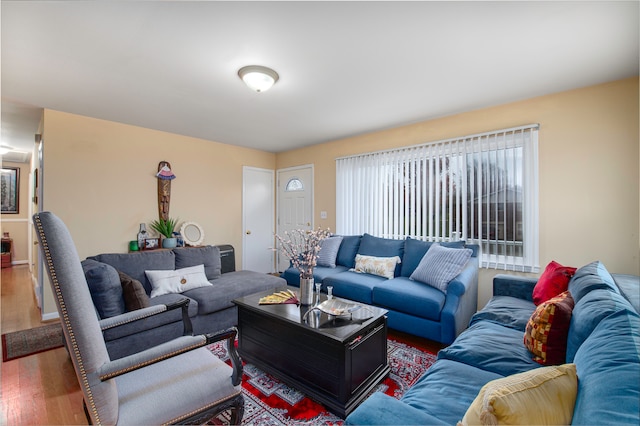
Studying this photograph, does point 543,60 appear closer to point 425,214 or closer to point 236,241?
point 425,214

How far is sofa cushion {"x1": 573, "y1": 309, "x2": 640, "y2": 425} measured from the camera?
65 centimetres

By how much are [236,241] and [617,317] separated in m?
4.97

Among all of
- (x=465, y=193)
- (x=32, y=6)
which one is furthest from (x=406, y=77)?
(x=32, y=6)

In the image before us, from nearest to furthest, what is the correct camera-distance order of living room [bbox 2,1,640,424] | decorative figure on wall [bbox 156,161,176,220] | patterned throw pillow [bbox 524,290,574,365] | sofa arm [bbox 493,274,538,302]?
patterned throw pillow [bbox 524,290,574,365] → sofa arm [bbox 493,274,538,302] → living room [bbox 2,1,640,424] → decorative figure on wall [bbox 156,161,176,220]

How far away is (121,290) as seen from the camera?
2.18 m

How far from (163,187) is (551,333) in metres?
4.65

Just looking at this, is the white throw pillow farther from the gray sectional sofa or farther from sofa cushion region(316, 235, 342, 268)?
sofa cushion region(316, 235, 342, 268)

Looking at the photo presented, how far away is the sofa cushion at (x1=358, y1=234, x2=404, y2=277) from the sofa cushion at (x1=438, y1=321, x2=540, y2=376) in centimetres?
169

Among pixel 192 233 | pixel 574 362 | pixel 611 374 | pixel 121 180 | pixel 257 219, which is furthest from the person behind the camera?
pixel 257 219

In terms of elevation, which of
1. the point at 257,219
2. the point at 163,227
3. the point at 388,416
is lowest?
the point at 388,416

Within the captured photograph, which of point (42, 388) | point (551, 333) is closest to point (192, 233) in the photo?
point (42, 388)

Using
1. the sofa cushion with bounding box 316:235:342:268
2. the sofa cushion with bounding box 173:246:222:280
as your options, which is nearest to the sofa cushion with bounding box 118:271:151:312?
the sofa cushion with bounding box 173:246:222:280

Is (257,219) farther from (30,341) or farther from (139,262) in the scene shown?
(30,341)

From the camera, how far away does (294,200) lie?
18.4 feet
